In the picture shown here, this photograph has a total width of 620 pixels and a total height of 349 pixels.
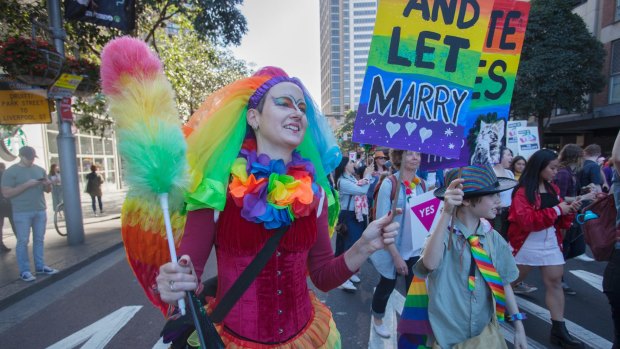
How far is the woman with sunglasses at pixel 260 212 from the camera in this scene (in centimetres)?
142

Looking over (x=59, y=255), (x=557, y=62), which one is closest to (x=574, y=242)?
(x=59, y=255)

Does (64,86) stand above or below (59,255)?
above

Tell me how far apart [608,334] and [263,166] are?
3.95 m

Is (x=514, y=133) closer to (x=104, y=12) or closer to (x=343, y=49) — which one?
(x=104, y=12)

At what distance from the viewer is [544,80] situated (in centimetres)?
1559

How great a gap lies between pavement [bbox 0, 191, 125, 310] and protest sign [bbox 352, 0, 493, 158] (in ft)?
16.9

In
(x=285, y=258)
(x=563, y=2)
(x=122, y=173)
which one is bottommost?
(x=285, y=258)

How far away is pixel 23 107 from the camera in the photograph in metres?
6.43

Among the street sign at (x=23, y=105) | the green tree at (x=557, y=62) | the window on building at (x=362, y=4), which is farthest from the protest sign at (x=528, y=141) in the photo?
the window on building at (x=362, y=4)

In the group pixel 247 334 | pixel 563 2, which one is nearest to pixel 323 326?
pixel 247 334

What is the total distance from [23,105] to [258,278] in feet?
24.0

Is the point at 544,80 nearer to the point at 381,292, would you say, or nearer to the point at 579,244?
the point at 579,244

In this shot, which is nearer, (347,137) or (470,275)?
(470,275)

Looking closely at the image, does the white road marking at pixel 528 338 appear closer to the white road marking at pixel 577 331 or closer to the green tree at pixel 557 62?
the white road marking at pixel 577 331
